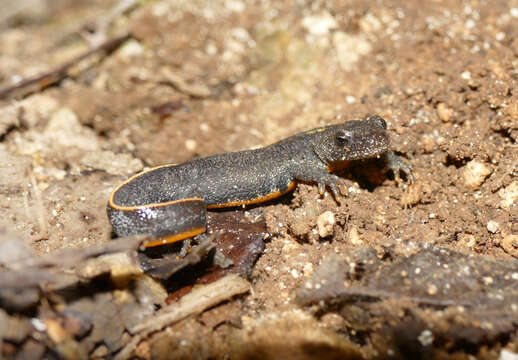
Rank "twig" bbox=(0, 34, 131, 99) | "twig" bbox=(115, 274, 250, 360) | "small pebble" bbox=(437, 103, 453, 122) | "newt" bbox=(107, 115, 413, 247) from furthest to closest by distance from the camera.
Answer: "twig" bbox=(0, 34, 131, 99) < "small pebble" bbox=(437, 103, 453, 122) < "newt" bbox=(107, 115, 413, 247) < "twig" bbox=(115, 274, 250, 360)

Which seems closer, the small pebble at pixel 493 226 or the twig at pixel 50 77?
the small pebble at pixel 493 226

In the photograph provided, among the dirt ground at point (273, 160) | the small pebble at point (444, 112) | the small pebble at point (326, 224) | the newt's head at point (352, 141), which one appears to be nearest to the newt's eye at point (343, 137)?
the newt's head at point (352, 141)

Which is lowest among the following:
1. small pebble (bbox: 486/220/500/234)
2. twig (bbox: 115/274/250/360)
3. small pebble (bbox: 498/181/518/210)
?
twig (bbox: 115/274/250/360)

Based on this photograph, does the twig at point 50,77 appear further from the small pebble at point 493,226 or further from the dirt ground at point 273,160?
the small pebble at point 493,226

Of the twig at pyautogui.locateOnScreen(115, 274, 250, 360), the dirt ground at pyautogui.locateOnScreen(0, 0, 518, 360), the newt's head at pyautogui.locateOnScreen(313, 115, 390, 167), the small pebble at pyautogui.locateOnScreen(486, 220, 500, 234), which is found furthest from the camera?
the newt's head at pyautogui.locateOnScreen(313, 115, 390, 167)

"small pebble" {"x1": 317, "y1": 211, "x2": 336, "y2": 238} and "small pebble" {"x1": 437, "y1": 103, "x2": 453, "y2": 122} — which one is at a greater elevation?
"small pebble" {"x1": 437, "y1": 103, "x2": 453, "y2": 122}

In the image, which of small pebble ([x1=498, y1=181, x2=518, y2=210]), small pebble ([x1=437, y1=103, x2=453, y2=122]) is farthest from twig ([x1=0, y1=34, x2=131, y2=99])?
small pebble ([x1=498, y1=181, x2=518, y2=210])

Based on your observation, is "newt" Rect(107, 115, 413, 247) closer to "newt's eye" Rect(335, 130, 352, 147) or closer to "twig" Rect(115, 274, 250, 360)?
"newt's eye" Rect(335, 130, 352, 147)
